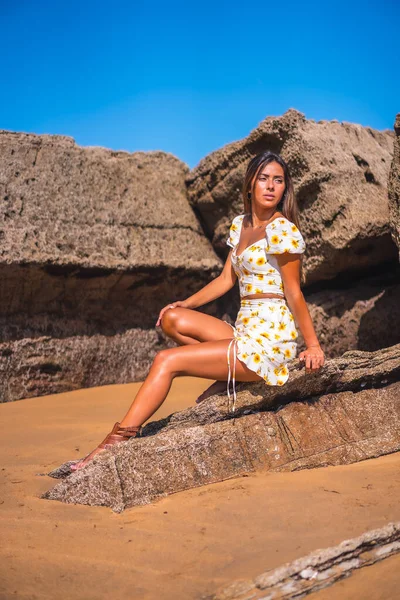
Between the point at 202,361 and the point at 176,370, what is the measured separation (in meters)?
0.16

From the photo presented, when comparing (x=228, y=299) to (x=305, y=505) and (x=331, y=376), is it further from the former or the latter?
(x=305, y=505)

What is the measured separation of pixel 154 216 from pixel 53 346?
5.35 ft

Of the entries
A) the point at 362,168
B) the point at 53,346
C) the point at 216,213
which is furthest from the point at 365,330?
the point at 53,346

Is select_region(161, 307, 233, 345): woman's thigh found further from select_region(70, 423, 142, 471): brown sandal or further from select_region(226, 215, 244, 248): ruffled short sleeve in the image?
select_region(70, 423, 142, 471): brown sandal

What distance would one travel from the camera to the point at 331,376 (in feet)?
12.3

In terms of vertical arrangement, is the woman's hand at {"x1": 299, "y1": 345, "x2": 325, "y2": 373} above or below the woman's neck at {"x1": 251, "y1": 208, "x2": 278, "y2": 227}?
below

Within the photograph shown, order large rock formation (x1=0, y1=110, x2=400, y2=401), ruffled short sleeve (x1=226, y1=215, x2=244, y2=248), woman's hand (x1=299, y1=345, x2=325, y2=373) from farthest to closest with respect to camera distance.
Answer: large rock formation (x1=0, y1=110, x2=400, y2=401) < ruffled short sleeve (x1=226, y1=215, x2=244, y2=248) < woman's hand (x1=299, y1=345, x2=325, y2=373)

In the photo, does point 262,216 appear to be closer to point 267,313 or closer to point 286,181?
point 286,181

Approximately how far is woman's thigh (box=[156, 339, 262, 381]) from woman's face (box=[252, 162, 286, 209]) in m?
0.97

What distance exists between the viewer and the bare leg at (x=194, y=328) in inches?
152

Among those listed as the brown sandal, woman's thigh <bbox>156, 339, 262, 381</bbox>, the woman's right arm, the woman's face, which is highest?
the woman's face

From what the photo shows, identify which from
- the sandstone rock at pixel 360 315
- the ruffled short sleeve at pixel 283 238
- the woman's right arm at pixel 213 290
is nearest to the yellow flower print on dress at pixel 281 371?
the ruffled short sleeve at pixel 283 238

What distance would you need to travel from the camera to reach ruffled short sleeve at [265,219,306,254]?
146 inches

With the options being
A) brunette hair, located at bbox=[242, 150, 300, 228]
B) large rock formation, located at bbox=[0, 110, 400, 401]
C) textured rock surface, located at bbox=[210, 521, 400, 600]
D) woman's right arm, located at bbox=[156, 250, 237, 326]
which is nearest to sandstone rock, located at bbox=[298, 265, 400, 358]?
large rock formation, located at bbox=[0, 110, 400, 401]
